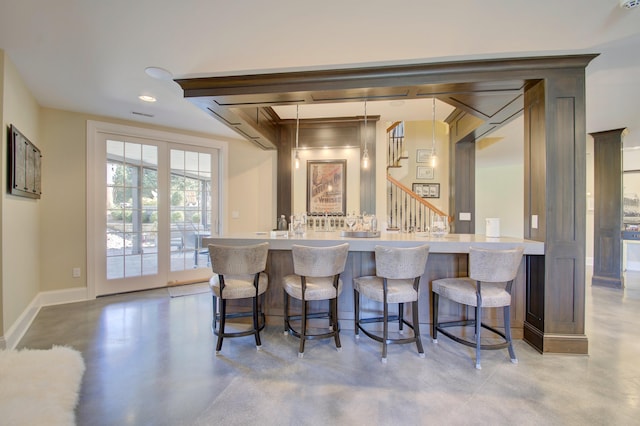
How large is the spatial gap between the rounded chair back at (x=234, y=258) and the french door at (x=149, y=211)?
90.0 inches

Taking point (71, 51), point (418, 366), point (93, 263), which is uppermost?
point (71, 51)

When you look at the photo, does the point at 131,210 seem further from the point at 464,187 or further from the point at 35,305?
the point at 464,187

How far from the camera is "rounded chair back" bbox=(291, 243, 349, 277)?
2.36m

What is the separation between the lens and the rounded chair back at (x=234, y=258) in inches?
95.5

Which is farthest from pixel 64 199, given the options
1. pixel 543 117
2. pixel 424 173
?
pixel 424 173

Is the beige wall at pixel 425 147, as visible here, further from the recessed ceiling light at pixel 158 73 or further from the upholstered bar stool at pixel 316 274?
the recessed ceiling light at pixel 158 73

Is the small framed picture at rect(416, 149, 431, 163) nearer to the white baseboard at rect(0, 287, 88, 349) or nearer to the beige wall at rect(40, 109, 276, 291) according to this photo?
the beige wall at rect(40, 109, 276, 291)

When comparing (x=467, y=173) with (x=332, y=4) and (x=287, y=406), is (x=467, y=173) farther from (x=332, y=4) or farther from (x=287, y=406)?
(x=287, y=406)

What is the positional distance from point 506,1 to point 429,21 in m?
0.48

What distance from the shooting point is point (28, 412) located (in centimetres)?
170

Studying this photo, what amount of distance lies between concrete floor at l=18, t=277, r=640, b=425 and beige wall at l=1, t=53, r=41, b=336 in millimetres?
421

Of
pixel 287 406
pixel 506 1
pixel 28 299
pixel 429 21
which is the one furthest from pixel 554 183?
pixel 28 299

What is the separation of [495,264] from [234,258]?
221 cm

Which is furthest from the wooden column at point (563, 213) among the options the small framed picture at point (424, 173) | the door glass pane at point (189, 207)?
the door glass pane at point (189, 207)
